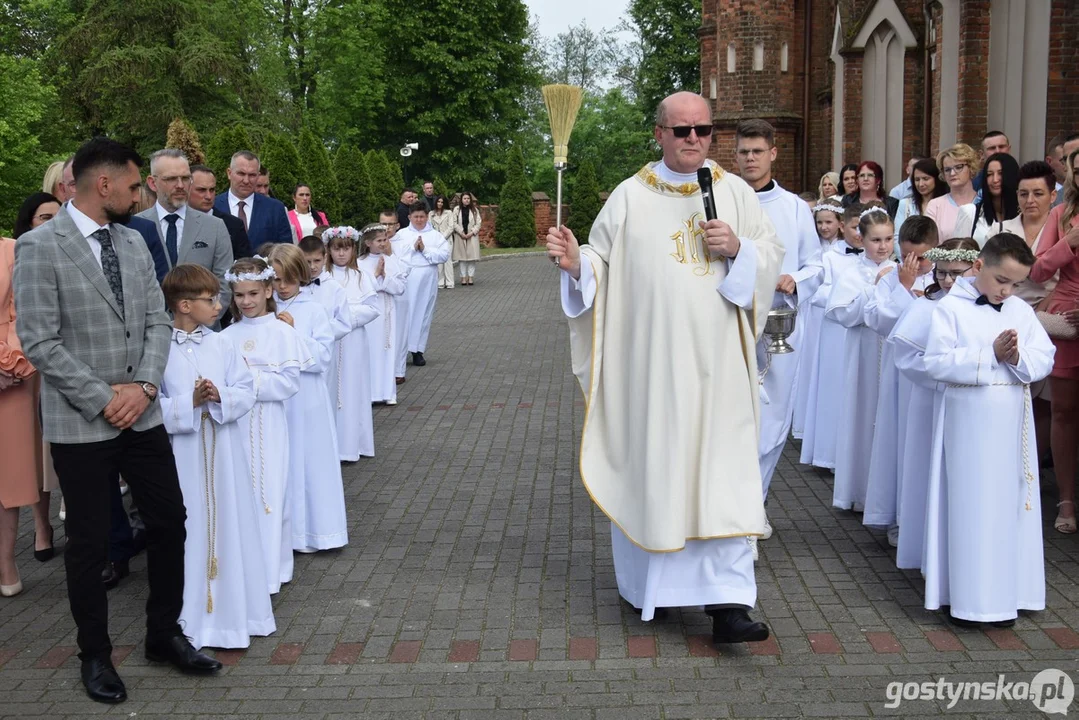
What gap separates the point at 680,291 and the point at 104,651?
2.95 metres

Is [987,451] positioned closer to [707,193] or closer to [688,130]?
[707,193]

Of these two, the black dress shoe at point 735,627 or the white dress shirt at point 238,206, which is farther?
the white dress shirt at point 238,206

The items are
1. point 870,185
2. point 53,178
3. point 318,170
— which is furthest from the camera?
point 318,170

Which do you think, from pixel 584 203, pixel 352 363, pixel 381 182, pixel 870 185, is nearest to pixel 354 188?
pixel 381 182

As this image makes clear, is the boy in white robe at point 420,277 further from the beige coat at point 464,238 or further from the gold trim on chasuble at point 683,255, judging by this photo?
the beige coat at point 464,238

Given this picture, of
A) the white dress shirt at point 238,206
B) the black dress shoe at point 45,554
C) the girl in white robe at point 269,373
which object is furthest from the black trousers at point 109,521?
the white dress shirt at point 238,206

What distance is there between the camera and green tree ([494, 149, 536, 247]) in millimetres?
41656

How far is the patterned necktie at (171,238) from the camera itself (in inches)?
283

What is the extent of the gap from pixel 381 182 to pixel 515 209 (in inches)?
211

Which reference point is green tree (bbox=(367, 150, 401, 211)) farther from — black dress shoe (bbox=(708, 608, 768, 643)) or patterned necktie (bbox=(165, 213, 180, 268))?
black dress shoe (bbox=(708, 608, 768, 643))

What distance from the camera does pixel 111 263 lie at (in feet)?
16.5

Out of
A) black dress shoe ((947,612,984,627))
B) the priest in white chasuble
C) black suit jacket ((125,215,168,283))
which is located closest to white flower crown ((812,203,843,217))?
the priest in white chasuble

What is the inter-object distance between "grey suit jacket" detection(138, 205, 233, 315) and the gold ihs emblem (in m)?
2.88

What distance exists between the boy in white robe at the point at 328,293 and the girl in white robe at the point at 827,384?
3.31 meters
